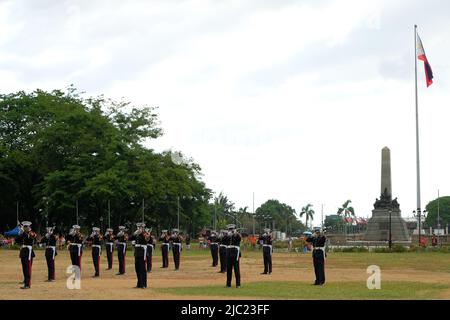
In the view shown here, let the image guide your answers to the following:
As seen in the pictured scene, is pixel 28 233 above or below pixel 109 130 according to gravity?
below

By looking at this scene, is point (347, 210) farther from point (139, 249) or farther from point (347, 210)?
point (139, 249)

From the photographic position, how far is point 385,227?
78.4m

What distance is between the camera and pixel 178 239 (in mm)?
34000

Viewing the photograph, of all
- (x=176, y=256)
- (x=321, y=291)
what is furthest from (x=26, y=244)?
(x=176, y=256)

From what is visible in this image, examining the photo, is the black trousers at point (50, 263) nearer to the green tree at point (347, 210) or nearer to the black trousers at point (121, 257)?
the black trousers at point (121, 257)

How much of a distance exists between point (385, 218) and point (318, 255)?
5603cm

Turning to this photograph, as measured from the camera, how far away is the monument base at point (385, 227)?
7775 cm

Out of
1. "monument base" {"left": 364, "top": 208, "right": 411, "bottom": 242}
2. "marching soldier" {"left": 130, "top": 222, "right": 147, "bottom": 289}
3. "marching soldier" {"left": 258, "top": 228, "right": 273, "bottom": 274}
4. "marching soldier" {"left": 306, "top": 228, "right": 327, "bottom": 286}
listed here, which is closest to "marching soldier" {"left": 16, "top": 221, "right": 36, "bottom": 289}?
"marching soldier" {"left": 130, "top": 222, "right": 147, "bottom": 289}

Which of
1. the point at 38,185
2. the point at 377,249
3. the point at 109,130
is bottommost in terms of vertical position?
the point at 377,249

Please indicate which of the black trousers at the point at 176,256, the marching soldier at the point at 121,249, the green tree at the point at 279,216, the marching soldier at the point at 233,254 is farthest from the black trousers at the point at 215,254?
the green tree at the point at 279,216

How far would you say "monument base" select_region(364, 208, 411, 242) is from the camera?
7775 centimetres
